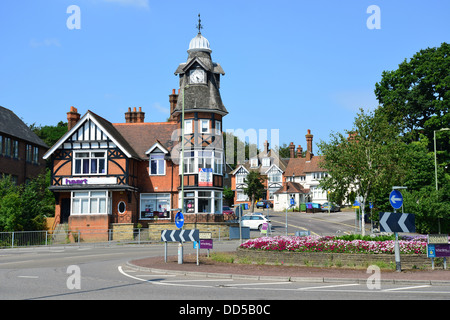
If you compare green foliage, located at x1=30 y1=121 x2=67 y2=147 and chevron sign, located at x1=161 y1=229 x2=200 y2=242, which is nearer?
chevron sign, located at x1=161 y1=229 x2=200 y2=242

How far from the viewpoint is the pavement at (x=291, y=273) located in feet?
52.7

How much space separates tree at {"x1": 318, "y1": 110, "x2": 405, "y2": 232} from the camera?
26.8 metres

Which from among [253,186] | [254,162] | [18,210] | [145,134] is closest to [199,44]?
[145,134]

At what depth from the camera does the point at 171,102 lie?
50.9 m

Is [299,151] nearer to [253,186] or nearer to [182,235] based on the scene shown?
[253,186]

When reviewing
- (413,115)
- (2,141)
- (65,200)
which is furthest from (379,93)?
(2,141)

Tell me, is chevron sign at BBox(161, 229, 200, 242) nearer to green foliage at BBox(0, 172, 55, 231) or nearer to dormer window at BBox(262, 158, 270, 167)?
green foliage at BBox(0, 172, 55, 231)

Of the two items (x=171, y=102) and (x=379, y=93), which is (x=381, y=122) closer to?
(x=171, y=102)

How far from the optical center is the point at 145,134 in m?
48.8

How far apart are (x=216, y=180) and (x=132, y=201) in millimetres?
7721

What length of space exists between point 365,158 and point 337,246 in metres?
7.47

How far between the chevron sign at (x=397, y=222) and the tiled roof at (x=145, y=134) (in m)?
30.3

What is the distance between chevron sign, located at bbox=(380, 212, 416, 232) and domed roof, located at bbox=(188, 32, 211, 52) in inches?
1254

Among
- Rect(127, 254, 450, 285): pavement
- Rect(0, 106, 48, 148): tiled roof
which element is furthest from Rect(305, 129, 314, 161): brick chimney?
Rect(127, 254, 450, 285): pavement
